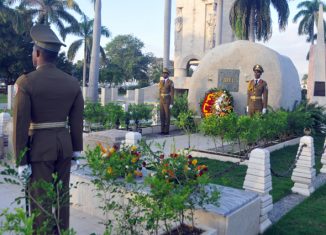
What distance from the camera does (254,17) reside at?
2095 centimetres

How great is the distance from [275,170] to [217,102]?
444cm

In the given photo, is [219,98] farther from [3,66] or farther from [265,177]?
[3,66]

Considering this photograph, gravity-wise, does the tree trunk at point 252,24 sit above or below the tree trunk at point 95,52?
above

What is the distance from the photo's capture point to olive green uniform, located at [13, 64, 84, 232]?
3094 millimetres

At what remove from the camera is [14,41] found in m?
33.8

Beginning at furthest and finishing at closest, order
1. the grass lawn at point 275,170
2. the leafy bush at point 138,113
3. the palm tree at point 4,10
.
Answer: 1. the palm tree at point 4,10
2. the leafy bush at point 138,113
3. the grass lawn at point 275,170

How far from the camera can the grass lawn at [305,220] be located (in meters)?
4.43

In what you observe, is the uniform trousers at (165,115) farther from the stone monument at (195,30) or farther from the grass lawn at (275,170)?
the stone monument at (195,30)

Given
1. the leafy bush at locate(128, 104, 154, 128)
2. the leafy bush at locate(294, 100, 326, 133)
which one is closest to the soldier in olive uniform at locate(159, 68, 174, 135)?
the leafy bush at locate(128, 104, 154, 128)

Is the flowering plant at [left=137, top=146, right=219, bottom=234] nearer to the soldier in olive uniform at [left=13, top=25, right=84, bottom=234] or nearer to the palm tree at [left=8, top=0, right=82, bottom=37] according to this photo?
the soldier in olive uniform at [left=13, top=25, right=84, bottom=234]

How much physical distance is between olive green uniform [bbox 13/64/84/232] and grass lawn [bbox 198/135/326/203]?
7.24ft

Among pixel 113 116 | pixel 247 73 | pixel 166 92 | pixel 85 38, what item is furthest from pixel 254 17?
pixel 85 38

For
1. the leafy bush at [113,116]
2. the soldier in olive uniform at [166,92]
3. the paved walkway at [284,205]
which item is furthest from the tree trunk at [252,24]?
the paved walkway at [284,205]

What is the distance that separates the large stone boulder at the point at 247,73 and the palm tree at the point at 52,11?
20744 millimetres
